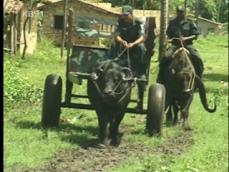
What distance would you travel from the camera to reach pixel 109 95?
31.0 feet

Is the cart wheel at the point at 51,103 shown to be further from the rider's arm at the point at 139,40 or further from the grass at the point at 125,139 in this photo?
the rider's arm at the point at 139,40

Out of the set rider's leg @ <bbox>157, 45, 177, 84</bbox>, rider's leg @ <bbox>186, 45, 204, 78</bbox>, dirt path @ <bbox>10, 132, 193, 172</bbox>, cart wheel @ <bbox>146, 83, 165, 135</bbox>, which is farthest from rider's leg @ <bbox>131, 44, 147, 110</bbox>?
rider's leg @ <bbox>186, 45, 204, 78</bbox>

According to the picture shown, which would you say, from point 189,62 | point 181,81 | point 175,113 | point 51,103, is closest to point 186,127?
point 175,113

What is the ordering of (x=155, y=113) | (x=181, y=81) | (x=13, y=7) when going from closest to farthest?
(x=155, y=113) → (x=181, y=81) → (x=13, y=7)

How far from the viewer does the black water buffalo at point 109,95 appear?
31.0 feet

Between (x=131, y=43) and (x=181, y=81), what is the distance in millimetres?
1622

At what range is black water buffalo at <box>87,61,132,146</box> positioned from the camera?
9438mm

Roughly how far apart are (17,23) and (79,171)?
17.2 m

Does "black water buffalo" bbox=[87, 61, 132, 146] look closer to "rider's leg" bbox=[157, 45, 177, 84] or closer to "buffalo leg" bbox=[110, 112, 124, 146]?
"buffalo leg" bbox=[110, 112, 124, 146]

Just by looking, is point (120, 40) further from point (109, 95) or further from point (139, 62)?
point (109, 95)

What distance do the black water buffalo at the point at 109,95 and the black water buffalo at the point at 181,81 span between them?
6.41 ft

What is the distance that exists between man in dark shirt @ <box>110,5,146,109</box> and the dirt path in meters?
1.10

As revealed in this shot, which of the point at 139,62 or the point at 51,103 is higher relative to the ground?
the point at 139,62

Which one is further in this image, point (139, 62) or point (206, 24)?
point (206, 24)
